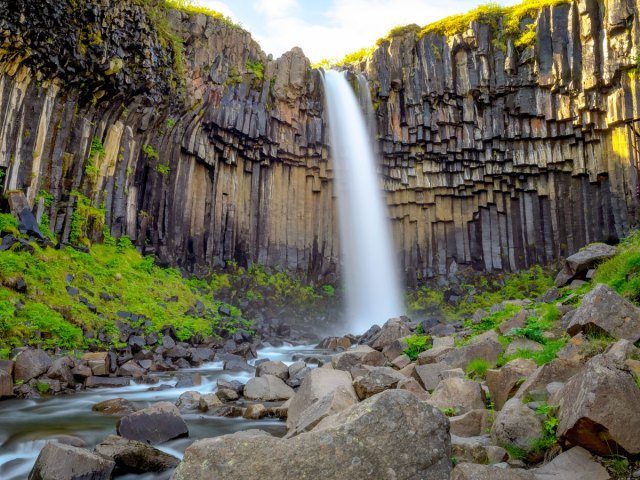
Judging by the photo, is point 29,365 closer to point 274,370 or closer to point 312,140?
point 274,370

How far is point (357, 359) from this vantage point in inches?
407

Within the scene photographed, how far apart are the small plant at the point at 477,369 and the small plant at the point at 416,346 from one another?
2.79 m

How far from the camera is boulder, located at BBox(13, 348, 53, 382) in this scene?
9711 millimetres

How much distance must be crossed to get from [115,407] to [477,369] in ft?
20.9

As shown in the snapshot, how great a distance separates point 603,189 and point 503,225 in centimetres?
525

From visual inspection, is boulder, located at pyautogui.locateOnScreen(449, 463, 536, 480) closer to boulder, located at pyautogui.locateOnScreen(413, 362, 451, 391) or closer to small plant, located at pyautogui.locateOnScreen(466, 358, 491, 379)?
small plant, located at pyautogui.locateOnScreen(466, 358, 491, 379)

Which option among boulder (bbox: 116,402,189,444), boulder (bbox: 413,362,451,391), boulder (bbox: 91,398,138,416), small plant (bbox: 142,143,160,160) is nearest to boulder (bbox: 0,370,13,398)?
boulder (bbox: 91,398,138,416)

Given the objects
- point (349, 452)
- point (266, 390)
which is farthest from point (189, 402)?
point (349, 452)

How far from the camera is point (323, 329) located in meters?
23.5

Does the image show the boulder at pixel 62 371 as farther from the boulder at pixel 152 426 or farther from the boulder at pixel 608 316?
the boulder at pixel 608 316

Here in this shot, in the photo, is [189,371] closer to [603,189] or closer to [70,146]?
[70,146]

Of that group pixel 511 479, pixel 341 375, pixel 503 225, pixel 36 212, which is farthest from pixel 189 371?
pixel 503 225

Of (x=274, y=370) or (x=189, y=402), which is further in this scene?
(x=274, y=370)

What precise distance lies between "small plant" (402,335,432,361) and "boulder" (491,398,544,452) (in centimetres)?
583
